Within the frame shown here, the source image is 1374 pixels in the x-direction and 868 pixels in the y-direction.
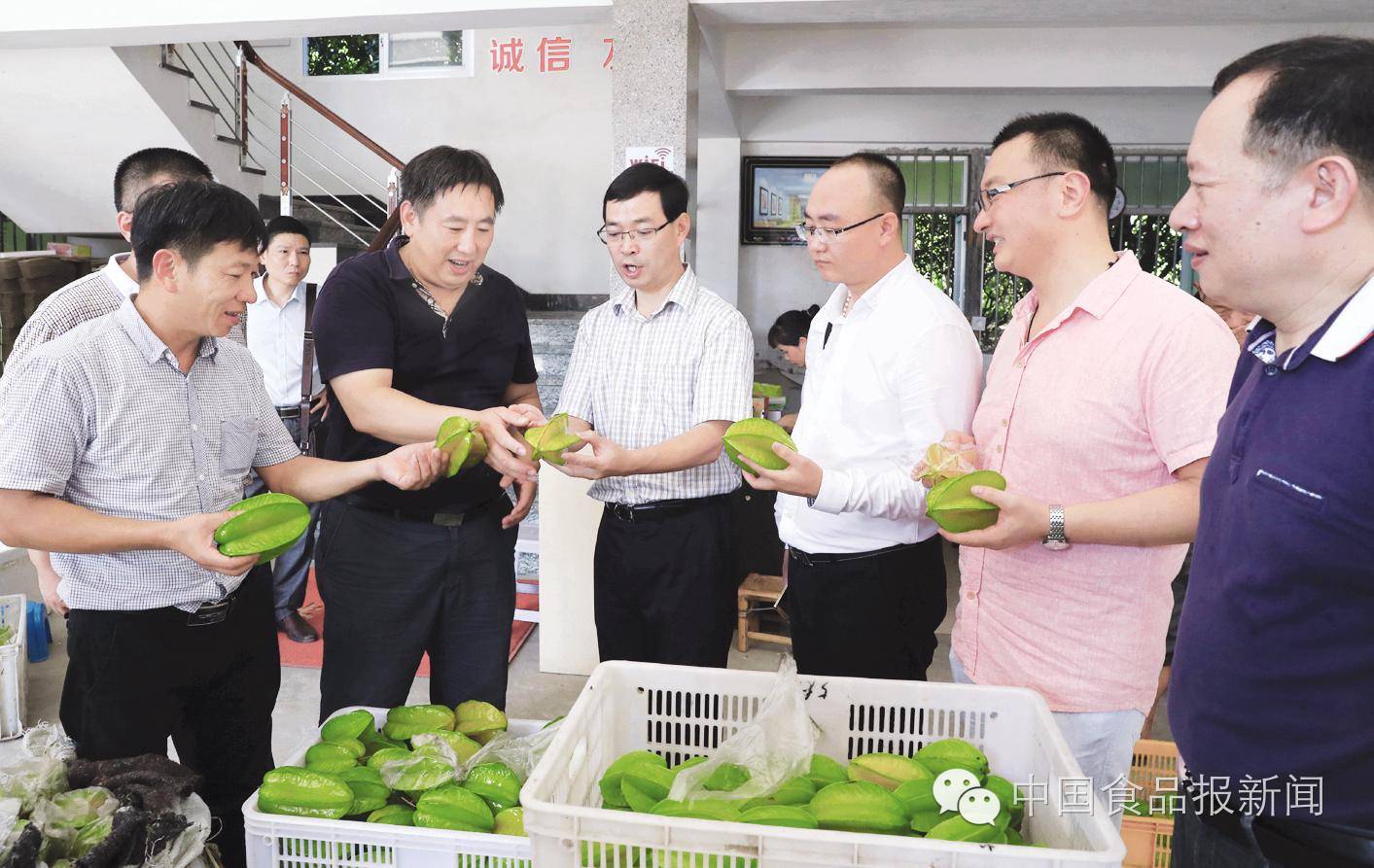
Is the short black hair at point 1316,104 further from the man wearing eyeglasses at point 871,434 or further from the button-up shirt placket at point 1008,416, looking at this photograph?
the man wearing eyeglasses at point 871,434

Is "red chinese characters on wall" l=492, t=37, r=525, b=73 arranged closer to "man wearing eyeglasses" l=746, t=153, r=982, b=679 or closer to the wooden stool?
the wooden stool

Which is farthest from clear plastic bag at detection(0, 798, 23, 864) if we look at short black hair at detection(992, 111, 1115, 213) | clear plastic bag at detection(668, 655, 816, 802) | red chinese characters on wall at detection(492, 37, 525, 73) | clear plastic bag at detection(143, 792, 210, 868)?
red chinese characters on wall at detection(492, 37, 525, 73)

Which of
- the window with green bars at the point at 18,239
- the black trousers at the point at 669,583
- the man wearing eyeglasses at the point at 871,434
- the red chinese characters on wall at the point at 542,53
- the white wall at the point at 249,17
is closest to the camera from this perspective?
the man wearing eyeglasses at the point at 871,434

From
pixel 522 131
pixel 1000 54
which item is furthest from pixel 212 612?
pixel 522 131

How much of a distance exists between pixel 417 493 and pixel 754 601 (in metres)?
2.78

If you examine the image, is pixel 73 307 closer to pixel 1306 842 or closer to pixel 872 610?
pixel 872 610

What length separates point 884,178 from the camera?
2.31 meters

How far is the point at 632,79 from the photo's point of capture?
4805 mm

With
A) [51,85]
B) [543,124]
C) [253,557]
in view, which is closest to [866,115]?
[543,124]

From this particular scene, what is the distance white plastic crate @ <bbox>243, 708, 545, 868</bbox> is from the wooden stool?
10.9 ft

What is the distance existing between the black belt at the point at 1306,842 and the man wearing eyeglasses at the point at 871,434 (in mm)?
981

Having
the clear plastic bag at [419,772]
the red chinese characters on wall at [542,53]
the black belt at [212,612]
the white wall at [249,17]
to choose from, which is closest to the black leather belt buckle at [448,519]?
the black belt at [212,612]

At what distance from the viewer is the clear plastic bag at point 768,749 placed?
1.20 metres

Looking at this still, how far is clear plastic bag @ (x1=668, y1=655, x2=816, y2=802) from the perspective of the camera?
1202 mm
